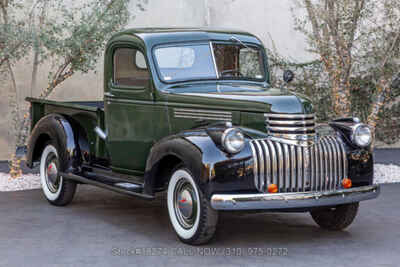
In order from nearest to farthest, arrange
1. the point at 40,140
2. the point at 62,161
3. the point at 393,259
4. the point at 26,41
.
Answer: the point at 393,259, the point at 62,161, the point at 40,140, the point at 26,41

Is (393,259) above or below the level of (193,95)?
below

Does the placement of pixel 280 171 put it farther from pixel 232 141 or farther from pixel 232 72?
pixel 232 72

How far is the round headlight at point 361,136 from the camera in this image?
643 cm

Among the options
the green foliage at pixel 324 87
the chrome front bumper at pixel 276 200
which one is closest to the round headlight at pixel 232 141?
the chrome front bumper at pixel 276 200

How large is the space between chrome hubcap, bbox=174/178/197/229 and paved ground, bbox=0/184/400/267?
0.23 m

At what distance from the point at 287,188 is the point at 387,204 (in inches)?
112

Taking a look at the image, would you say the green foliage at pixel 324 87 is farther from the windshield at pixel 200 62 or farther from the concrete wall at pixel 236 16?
the windshield at pixel 200 62

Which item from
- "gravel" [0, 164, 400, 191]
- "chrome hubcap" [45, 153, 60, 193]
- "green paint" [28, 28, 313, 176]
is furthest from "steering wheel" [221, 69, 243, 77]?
"gravel" [0, 164, 400, 191]

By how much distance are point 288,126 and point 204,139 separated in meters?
0.72

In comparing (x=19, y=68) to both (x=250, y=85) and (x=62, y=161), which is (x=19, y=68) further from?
(x=250, y=85)

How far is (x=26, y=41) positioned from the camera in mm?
9578

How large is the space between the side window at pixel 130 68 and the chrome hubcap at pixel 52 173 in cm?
144

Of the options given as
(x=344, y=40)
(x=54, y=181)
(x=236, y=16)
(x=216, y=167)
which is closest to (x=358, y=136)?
(x=216, y=167)

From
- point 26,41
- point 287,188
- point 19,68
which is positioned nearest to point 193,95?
point 287,188
